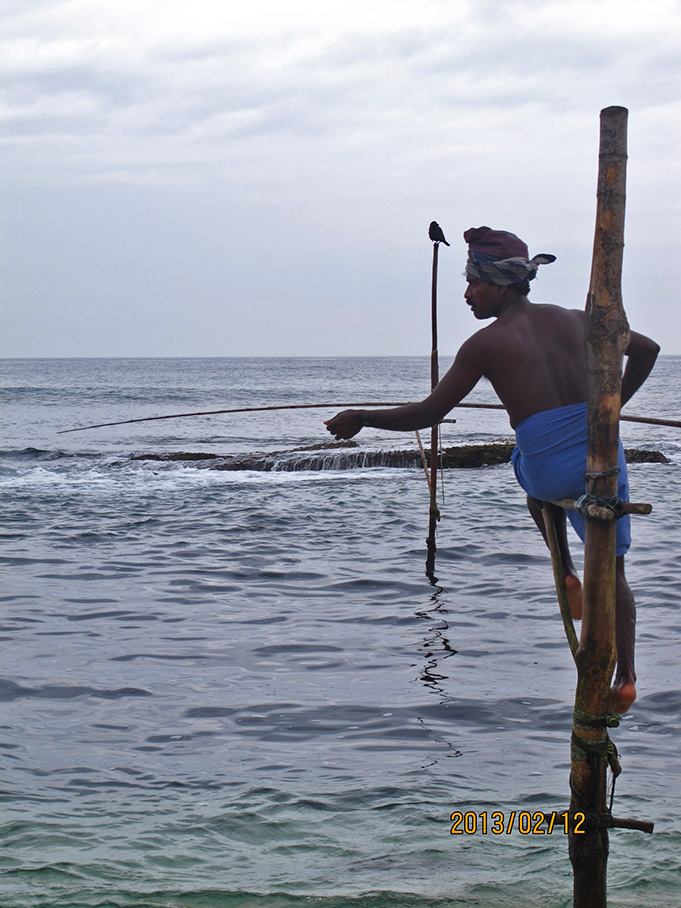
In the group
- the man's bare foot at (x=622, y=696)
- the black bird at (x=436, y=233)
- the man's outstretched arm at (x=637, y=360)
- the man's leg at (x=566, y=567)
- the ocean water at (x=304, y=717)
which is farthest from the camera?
the black bird at (x=436, y=233)

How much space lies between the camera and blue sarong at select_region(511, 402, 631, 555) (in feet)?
11.0

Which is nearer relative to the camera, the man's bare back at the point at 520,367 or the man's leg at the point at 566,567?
the man's bare back at the point at 520,367

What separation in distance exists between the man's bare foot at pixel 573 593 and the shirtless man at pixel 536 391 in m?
0.21

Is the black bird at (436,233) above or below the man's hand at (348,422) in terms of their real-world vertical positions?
above

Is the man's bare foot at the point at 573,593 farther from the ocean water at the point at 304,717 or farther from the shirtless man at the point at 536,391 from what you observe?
the ocean water at the point at 304,717

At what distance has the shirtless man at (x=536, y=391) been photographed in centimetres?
337

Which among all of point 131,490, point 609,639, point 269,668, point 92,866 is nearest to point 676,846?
point 609,639

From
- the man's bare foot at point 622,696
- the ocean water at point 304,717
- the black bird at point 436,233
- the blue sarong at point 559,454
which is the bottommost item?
the ocean water at point 304,717

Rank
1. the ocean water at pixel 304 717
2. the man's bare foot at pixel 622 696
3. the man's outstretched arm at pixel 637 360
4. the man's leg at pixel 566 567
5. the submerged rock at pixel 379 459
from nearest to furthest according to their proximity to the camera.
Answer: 1. the man's bare foot at pixel 622 696
2. the man's outstretched arm at pixel 637 360
3. the man's leg at pixel 566 567
4. the ocean water at pixel 304 717
5. the submerged rock at pixel 379 459

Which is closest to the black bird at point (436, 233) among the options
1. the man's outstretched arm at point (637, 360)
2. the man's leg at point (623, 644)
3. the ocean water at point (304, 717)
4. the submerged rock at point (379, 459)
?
the ocean water at point (304, 717)

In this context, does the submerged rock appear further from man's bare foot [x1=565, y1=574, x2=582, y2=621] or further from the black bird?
man's bare foot [x1=565, y1=574, x2=582, y2=621]

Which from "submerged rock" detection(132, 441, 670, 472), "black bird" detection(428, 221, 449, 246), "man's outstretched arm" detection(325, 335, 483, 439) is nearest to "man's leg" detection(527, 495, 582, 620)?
"man's outstretched arm" detection(325, 335, 483, 439)

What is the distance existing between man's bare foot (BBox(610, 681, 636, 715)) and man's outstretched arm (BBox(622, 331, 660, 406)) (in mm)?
1022

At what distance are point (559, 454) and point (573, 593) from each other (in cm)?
61
